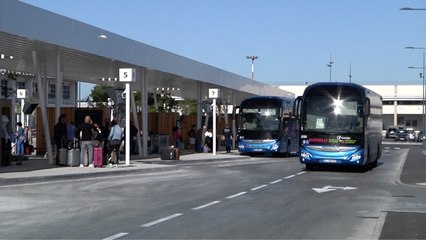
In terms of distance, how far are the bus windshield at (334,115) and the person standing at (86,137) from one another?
8.40 metres

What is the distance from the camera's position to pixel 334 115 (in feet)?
85.5

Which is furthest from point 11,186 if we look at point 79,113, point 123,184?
point 79,113

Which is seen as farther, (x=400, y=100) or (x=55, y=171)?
(x=400, y=100)

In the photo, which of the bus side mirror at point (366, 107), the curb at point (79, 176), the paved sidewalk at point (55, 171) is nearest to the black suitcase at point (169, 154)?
the paved sidewalk at point (55, 171)

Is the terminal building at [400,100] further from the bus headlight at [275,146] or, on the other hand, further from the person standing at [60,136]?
the person standing at [60,136]

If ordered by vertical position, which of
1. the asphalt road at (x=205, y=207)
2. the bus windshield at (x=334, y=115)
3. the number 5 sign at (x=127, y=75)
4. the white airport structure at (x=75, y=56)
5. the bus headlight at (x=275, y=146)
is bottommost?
the asphalt road at (x=205, y=207)

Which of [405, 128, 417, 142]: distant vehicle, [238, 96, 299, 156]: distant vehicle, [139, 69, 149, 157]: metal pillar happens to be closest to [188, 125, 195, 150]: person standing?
[238, 96, 299, 156]: distant vehicle

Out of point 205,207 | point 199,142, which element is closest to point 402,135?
point 199,142

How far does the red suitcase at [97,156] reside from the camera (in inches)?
971

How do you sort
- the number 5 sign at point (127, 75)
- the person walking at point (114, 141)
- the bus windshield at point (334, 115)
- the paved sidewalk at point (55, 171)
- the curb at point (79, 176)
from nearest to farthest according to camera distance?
the curb at point (79, 176), the paved sidewalk at point (55, 171), the person walking at point (114, 141), the number 5 sign at point (127, 75), the bus windshield at point (334, 115)

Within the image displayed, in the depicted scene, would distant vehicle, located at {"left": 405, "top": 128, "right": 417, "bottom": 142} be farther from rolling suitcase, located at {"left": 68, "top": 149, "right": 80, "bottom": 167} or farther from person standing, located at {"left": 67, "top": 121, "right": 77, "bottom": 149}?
rolling suitcase, located at {"left": 68, "top": 149, "right": 80, "bottom": 167}

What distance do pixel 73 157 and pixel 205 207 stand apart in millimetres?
11567

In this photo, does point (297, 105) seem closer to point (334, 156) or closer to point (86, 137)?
point (334, 156)

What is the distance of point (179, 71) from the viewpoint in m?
37.0
